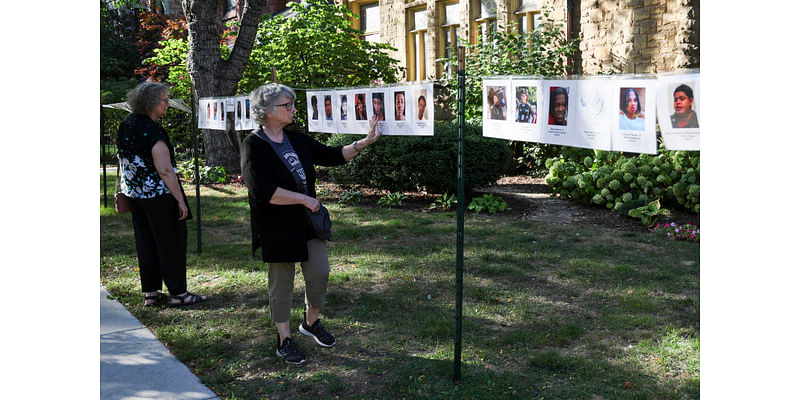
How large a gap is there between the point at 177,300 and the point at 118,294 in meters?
0.78

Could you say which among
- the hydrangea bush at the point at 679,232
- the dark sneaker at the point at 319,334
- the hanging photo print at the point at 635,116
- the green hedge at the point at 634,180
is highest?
the hanging photo print at the point at 635,116

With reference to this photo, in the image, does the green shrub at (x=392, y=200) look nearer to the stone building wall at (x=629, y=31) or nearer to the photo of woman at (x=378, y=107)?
the stone building wall at (x=629, y=31)

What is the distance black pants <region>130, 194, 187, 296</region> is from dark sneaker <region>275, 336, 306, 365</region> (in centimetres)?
153

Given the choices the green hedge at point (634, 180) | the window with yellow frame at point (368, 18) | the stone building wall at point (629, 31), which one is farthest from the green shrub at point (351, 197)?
the window with yellow frame at point (368, 18)

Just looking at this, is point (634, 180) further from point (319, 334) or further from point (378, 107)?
point (319, 334)

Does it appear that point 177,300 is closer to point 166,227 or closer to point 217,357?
point 166,227

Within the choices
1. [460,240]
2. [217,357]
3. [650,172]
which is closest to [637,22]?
[650,172]

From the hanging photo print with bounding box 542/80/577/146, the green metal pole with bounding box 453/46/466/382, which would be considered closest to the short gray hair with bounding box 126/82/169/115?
the green metal pole with bounding box 453/46/466/382

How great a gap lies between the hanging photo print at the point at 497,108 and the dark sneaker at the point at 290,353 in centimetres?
181

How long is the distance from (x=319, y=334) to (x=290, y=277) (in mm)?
491

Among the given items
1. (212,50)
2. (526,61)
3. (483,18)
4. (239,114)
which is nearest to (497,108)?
(239,114)

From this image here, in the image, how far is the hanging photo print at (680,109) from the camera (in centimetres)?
300

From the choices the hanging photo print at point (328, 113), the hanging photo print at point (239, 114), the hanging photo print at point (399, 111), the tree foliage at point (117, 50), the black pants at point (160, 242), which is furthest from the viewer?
the tree foliage at point (117, 50)

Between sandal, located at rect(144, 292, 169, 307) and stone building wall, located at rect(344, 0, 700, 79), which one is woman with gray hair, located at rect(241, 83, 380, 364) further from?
stone building wall, located at rect(344, 0, 700, 79)
